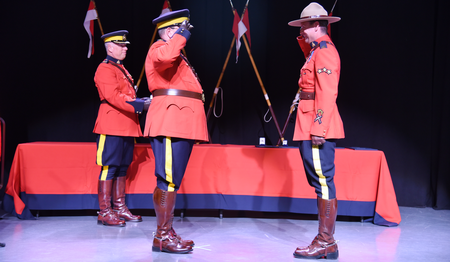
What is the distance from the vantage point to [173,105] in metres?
2.18

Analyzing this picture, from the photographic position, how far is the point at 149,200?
10.7ft

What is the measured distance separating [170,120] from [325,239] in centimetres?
120

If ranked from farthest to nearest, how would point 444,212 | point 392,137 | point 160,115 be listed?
point 392,137 < point 444,212 < point 160,115

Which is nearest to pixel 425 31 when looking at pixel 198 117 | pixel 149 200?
pixel 198 117

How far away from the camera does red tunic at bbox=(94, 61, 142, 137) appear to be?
292 centimetres

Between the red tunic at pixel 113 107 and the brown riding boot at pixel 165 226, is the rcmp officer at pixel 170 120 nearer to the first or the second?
the brown riding boot at pixel 165 226

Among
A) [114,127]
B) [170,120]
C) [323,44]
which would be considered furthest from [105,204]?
[323,44]

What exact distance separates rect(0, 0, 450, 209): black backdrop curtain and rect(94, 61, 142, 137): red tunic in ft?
3.88

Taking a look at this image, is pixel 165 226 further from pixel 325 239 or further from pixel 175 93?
pixel 325 239

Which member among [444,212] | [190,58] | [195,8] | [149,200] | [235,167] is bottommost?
[444,212]

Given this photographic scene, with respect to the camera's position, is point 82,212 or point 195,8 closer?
point 82,212

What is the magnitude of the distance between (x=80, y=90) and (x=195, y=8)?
1609 mm

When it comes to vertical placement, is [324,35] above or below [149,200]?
above

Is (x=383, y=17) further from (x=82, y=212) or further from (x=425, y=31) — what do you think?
(x=82, y=212)
